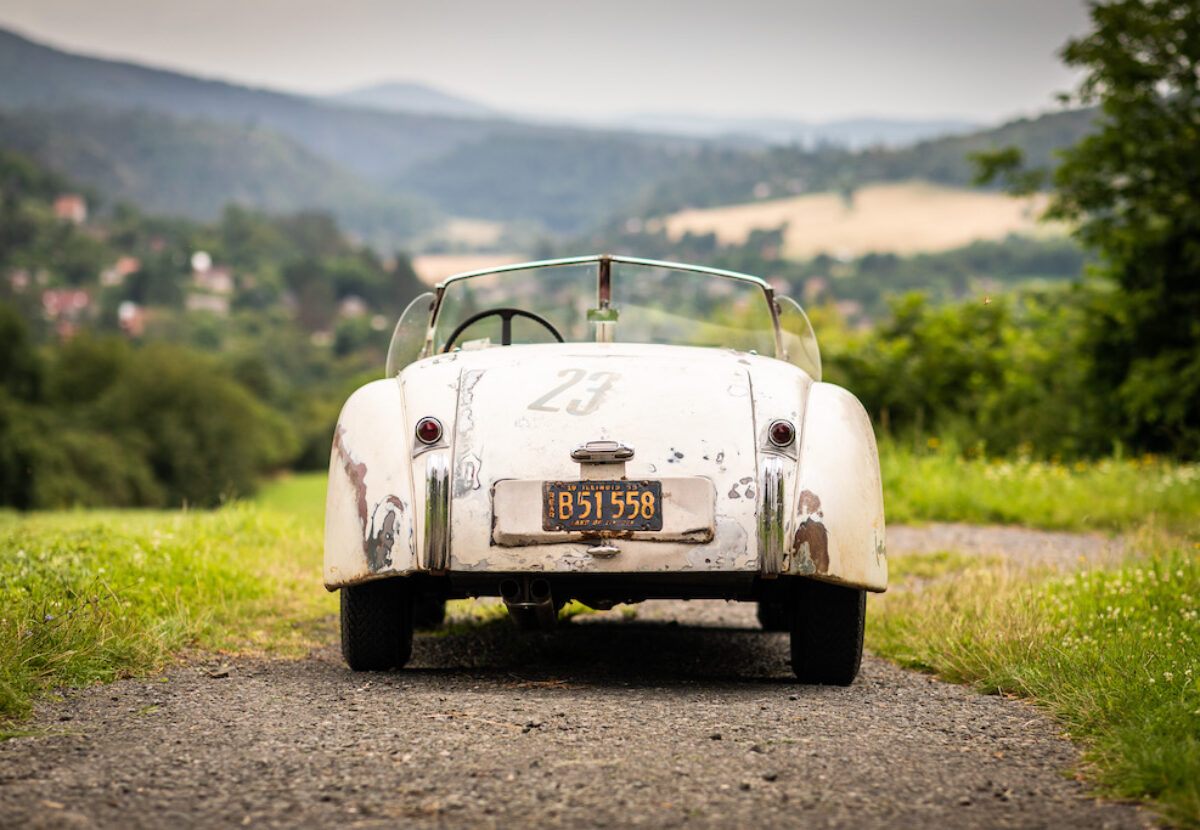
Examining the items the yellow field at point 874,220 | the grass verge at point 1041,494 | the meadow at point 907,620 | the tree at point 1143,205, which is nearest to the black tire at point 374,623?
the meadow at point 907,620

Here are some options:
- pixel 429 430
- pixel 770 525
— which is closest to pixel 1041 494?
pixel 770 525

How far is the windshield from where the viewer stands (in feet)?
17.3

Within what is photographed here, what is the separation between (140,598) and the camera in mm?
5195

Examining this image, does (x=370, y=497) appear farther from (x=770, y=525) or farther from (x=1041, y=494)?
(x=1041, y=494)

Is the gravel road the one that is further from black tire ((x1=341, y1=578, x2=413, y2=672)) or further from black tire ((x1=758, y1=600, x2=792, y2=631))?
black tire ((x1=758, y1=600, x2=792, y2=631))

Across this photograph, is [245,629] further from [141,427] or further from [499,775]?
[141,427]

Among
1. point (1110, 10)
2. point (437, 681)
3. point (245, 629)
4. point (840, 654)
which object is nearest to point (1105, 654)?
point (840, 654)

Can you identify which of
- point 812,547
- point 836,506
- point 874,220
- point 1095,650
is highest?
point 874,220

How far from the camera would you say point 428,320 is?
539cm

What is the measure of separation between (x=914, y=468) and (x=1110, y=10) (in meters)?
9.97

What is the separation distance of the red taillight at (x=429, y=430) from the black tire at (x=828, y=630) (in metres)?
1.33

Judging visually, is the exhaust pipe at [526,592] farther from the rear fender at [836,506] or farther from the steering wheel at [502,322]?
the steering wheel at [502,322]

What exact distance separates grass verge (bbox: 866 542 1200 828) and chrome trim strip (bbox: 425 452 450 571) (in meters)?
1.96

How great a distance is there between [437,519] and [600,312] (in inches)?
58.7
